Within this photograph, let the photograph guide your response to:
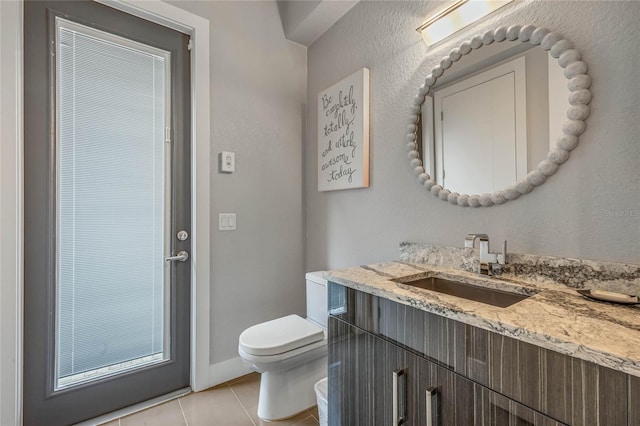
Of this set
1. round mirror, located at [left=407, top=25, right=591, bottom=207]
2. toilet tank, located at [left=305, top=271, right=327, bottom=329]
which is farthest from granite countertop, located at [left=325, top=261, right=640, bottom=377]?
toilet tank, located at [left=305, top=271, right=327, bottom=329]

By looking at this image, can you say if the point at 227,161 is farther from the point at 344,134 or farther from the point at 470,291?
the point at 470,291

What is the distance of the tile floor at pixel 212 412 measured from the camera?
1563 mm

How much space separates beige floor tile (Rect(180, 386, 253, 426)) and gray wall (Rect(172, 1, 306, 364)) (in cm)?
20

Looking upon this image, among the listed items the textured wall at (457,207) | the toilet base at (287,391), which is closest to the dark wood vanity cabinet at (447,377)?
the toilet base at (287,391)

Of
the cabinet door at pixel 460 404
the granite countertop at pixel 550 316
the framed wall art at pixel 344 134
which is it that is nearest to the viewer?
the granite countertop at pixel 550 316

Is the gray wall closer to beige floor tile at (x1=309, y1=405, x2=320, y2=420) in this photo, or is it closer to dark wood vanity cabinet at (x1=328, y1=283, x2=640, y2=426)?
beige floor tile at (x1=309, y1=405, x2=320, y2=420)

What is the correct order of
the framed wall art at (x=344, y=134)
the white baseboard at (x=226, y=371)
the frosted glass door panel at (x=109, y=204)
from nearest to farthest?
the frosted glass door panel at (x=109, y=204) → the framed wall art at (x=344, y=134) → the white baseboard at (x=226, y=371)

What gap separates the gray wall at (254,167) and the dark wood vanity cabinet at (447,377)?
98 centimetres

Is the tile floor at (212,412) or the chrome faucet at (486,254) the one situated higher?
the chrome faucet at (486,254)

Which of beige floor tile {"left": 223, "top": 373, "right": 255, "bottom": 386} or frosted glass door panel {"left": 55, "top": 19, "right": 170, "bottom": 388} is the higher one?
frosted glass door panel {"left": 55, "top": 19, "right": 170, "bottom": 388}

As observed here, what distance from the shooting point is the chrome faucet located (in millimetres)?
1140

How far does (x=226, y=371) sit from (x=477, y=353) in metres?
1.70

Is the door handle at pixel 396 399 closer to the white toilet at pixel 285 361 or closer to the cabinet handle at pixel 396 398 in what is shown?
the cabinet handle at pixel 396 398

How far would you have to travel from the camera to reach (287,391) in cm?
162
